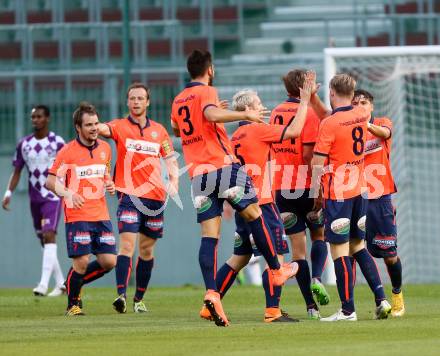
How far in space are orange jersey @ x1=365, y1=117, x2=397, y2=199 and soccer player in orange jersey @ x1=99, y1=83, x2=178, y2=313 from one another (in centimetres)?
210

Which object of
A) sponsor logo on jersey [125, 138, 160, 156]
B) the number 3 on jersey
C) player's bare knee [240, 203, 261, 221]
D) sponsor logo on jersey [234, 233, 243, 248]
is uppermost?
the number 3 on jersey

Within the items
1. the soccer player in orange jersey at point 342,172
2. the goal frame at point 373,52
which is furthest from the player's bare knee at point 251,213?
the goal frame at point 373,52

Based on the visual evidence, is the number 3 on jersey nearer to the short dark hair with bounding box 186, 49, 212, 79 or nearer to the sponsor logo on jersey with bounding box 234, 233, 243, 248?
the short dark hair with bounding box 186, 49, 212, 79

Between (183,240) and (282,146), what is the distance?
30.7ft

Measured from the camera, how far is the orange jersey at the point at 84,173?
1138 cm

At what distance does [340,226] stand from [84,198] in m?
3.07

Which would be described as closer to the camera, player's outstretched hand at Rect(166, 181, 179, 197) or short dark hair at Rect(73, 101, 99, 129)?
short dark hair at Rect(73, 101, 99, 129)

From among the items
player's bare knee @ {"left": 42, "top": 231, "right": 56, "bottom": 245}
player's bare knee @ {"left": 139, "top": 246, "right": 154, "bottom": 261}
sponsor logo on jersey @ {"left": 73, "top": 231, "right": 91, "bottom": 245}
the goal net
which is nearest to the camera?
sponsor logo on jersey @ {"left": 73, "top": 231, "right": 91, "bottom": 245}

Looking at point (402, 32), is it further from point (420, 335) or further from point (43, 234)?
point (420, 335)

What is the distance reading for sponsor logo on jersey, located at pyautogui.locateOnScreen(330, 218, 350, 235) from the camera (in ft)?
30.4

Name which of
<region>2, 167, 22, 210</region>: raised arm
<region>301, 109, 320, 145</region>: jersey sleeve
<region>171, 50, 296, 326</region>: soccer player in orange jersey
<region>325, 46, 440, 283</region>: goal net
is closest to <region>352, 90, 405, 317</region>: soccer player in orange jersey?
<region>301, 109, 320, 145</region>: jersey sleeve

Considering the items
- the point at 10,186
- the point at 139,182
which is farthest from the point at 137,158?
the point at 10,186

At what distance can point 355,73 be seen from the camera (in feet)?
59.5

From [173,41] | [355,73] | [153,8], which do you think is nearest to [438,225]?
[355,73]
